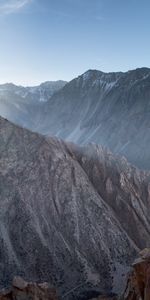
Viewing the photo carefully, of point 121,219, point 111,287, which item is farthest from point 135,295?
point 121,219

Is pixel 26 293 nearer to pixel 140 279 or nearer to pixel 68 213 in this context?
pixel 140 279

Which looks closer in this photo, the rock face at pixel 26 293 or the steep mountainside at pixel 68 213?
the rock face at pixel 26 293

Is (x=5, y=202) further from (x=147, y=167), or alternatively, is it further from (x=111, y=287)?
(x=147, y=167)

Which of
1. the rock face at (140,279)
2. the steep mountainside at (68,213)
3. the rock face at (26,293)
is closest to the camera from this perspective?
the rock face at (140,279)

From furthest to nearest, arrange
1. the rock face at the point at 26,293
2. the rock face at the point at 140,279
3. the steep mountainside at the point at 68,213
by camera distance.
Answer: the steep mountainside at the point at 68,213 → the rock face at the point at 26,293 → the rock face at the point at 140,279

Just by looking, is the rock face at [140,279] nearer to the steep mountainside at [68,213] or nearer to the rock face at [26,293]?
the rock face at [26,293]

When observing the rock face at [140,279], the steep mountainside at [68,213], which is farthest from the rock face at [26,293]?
the steep mountainside at [68,213]

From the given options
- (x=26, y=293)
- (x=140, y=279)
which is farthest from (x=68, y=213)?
(x=140, y=279)

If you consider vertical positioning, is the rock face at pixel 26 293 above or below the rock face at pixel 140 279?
below
